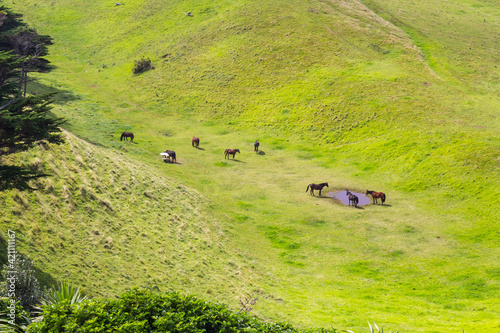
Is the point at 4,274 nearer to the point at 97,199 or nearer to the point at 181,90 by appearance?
the point at 97,199

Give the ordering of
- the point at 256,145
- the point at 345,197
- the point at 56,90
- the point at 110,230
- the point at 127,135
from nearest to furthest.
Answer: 1. the point at 110,230
2. the point at 345,197
3. the point at 127,135
4. the point at 256,145
5. the point at 56,90

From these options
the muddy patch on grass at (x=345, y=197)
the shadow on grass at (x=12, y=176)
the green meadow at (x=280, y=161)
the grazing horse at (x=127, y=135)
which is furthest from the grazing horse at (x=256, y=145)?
the shadow on grass at (x=12, y=176)

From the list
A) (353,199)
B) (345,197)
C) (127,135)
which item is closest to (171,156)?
(127,135)

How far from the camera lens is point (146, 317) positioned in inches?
564

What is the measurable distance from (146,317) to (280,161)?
44.9 meters

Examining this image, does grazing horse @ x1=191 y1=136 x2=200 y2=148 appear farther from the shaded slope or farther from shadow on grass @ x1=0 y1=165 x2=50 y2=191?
shadow on grass @ x1=0 y1=165 x2=50 y2=191

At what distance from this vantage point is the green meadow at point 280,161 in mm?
26625

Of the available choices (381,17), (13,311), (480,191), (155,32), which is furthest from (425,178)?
(155,32)

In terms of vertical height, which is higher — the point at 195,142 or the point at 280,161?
the point at 195,142

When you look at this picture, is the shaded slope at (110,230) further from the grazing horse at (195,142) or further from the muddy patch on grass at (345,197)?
the grazing horse at (195,142)

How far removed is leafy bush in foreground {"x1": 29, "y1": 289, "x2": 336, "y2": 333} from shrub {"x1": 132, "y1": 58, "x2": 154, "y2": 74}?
81568mm

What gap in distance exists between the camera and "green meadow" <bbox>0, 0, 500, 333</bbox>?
2662 centimetres

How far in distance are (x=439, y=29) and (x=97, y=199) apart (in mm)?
104862

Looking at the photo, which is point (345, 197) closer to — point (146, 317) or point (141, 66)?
point (146, 317)
